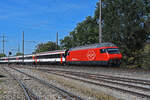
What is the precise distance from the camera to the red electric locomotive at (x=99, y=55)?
970 inches

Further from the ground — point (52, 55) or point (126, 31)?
point (126, 31)

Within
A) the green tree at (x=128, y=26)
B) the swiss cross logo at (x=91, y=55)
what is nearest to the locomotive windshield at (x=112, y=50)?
the swiss cross logo at (x=91, y=55)

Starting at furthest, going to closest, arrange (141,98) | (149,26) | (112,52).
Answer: (149,26) → (112,52) → (141,98)

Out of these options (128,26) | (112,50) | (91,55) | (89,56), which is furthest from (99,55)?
(128,26)

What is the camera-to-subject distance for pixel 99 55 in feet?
84.3

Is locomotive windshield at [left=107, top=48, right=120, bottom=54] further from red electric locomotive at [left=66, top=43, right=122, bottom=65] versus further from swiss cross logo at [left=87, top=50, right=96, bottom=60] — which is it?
swiss cross logo at [left=87, top=50, right=96, bottom=60]

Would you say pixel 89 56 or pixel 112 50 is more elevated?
pixel 112 50

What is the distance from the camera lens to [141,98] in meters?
8.97

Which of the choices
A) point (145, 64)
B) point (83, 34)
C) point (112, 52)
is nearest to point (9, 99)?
point (112, 52)

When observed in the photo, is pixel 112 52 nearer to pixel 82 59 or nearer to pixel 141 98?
pixel 82 59

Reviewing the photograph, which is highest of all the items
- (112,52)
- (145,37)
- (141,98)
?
(145,37)

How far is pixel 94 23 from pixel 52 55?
18.9 metres

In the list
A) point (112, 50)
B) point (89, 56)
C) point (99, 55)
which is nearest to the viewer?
point (112, 50)

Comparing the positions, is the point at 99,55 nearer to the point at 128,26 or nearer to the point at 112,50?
the point at 112,50
